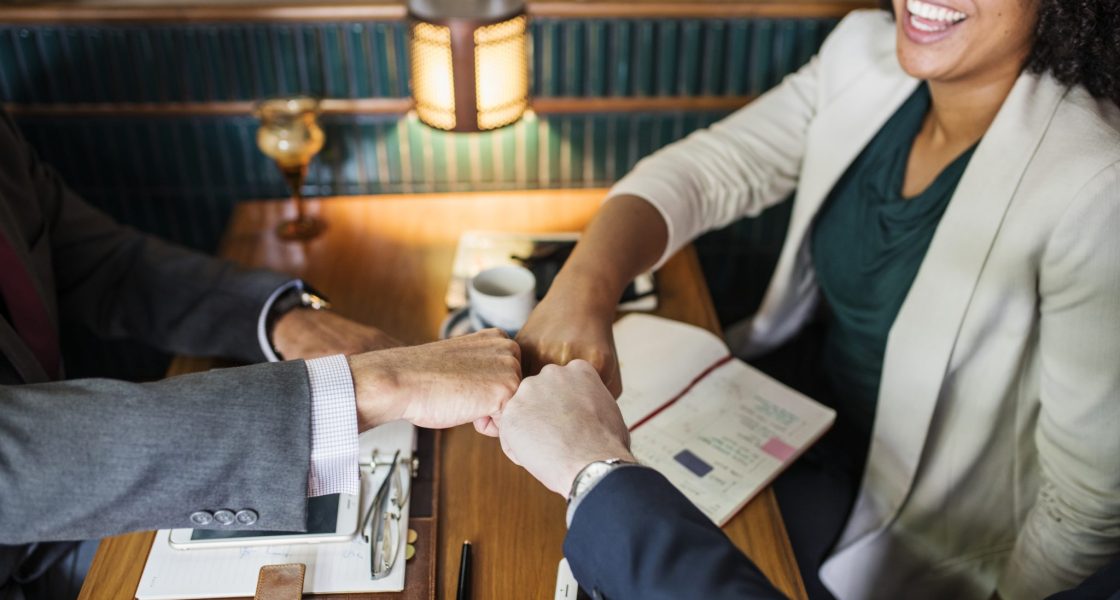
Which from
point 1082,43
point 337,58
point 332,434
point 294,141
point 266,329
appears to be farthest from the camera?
point 337,58

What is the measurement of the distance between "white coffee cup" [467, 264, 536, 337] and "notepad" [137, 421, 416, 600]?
0.37 m

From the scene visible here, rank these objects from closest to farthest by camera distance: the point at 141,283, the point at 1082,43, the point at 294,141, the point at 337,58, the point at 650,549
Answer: the point at 650,549
the point at 1082,43
the point at 141,283
the point at 294,141
the point at 337,58

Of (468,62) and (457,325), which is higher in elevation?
(468,62)

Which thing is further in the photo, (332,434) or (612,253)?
(612,253)

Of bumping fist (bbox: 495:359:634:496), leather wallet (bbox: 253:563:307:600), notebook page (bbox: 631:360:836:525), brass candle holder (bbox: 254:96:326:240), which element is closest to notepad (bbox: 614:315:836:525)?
notebook page (bbox: 631:360:836:525)

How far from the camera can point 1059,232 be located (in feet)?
3.52

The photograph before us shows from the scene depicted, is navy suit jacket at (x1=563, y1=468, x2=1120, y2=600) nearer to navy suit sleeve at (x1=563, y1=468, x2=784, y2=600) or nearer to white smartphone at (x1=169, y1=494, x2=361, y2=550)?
navy suit sleeve at (x1=563, y1=468, x2=784, y2=600)

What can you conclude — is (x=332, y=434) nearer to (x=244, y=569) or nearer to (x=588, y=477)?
(x=244, y=569)

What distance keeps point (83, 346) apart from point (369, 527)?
1.37m

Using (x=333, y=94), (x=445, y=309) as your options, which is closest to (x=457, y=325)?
(x=445, y=309)

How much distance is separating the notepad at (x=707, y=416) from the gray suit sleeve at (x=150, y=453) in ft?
1.42

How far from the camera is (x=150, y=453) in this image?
863 mm

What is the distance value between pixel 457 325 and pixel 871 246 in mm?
666

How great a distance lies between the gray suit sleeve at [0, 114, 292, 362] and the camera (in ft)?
4.16
